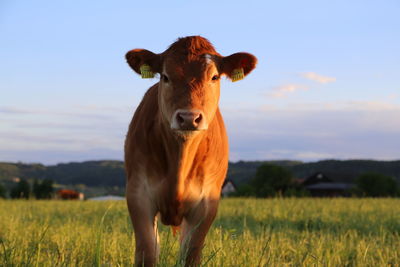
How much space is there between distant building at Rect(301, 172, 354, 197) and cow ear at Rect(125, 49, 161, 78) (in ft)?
235

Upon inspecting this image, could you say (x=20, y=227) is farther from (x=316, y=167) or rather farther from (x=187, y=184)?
(x=316, y=167)

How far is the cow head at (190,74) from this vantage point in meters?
4.03

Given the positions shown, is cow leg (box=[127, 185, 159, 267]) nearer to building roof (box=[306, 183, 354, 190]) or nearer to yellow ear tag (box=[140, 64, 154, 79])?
yellow ear tag (box=[140, 64, 154, 79])

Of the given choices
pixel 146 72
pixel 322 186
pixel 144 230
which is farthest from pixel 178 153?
pixel 322 186

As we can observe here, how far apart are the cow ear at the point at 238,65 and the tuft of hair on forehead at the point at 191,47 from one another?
0.53 ft

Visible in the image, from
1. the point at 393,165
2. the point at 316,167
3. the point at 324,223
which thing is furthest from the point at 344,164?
the point at 324,223

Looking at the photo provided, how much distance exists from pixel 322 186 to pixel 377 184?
21.9 meters

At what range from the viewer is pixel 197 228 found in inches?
184

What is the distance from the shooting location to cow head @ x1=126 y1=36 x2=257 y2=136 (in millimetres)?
4031

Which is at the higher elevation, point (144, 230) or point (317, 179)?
point (144, 230)

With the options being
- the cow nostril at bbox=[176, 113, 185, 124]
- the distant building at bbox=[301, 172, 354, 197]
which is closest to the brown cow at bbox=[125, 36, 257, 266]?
the cow nostril at bbox=[176, 113, 185, 124]

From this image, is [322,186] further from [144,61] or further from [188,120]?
[188,120]

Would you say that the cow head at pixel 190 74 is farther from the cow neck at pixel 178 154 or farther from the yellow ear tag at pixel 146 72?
the cow neck at pixel 178 154

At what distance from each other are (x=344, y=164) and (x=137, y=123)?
99.1 m
